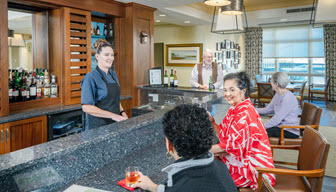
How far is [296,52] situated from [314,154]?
953 cm

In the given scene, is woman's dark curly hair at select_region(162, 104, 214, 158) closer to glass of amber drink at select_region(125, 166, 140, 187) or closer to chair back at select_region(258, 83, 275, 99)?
glass of amber drink at select_region(125, 166, 140, 187)

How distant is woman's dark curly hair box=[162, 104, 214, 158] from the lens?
1104 millimetres

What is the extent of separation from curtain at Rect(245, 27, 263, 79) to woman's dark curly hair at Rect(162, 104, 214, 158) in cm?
998

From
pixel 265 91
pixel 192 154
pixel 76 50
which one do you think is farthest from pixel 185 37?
pixel 192 154

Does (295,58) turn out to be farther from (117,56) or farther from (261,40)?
(117,56)

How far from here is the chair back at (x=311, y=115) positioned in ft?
9.80

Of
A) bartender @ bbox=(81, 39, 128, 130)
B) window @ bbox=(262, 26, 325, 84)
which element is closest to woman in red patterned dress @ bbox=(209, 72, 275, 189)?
bartender @ bbox=(81, 39, 128, 130)

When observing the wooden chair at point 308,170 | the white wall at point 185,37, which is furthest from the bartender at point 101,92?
the white wall at point 185,37

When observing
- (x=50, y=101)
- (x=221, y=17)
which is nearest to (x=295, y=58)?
(x=221, y=17)

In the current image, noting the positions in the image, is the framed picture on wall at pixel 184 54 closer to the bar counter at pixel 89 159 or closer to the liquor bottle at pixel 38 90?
the liquor bottle at pixel 38 90

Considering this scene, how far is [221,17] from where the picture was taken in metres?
4.66

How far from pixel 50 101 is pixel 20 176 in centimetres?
281

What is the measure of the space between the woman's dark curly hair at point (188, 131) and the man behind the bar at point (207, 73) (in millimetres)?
3560

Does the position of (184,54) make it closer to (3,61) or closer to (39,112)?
(39,112)
